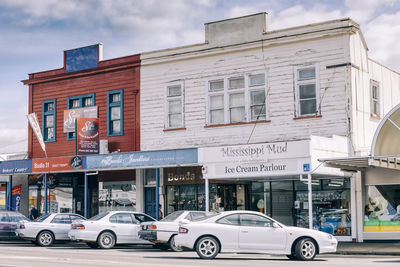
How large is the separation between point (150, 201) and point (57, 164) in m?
4.61

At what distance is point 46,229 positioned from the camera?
23859 mm

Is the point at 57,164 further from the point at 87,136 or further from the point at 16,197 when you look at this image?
the point at 16,197

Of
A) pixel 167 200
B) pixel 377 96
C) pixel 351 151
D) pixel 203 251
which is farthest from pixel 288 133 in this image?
pixel 203 251

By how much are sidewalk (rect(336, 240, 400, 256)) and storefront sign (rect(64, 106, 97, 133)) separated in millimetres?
13836

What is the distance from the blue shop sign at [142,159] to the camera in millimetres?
24766

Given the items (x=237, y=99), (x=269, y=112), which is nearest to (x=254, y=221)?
(x=269, y=112)

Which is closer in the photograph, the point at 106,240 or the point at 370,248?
the point at 370,248

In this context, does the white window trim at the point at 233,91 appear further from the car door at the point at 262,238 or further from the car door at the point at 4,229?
the car door at the point at 4,229

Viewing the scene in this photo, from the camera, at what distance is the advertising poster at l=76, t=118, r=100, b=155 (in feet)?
94.3

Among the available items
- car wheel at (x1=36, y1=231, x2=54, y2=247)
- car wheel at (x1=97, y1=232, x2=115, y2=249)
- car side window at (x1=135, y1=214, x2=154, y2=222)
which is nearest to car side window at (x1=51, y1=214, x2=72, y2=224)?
car wheel at (x1=36, y1=231, x2=54, y2=247)

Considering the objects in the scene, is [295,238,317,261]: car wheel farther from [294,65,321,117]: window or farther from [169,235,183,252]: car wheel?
[294,65,321,117]: window

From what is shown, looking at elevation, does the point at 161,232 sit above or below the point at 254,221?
below

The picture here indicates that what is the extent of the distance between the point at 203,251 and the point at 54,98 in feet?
58.0

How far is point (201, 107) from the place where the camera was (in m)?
27.7
